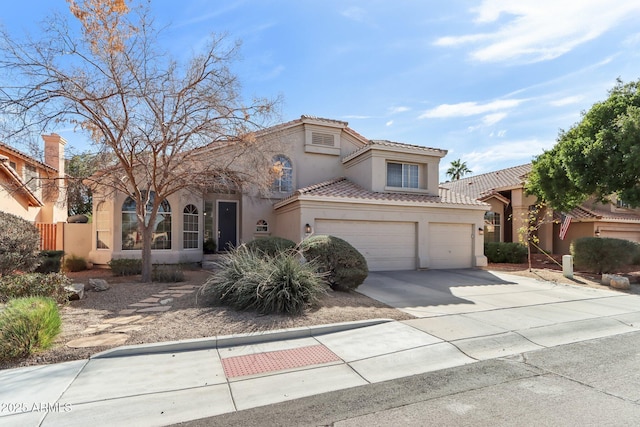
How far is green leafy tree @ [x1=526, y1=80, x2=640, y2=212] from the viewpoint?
512 inches

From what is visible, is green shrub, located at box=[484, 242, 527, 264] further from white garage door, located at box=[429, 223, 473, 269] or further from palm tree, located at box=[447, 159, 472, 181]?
palm tree, located at box=[447, 159, 472, 181]

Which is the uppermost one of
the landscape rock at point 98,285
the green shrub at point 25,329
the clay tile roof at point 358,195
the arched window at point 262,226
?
the clay tile roof at point 358,195

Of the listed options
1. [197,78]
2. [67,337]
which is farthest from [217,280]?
[197,78]

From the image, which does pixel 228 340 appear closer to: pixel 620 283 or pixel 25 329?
pixel 25 329

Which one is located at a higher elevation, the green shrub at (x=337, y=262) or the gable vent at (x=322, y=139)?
the gable vent at (x=322, y=139)

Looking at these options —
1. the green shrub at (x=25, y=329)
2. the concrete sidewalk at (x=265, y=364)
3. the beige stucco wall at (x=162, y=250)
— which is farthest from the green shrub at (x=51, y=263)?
the concrete sidewalk at (x=265, y=364)

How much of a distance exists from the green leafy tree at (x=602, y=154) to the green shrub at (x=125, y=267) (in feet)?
60.0

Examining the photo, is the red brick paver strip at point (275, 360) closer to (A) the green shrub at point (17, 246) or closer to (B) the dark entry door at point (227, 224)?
(A) the green shrub at point (17, 246)

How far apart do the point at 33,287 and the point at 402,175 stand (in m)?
13.7

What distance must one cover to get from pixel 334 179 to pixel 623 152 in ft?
37.7

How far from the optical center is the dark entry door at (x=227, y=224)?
16.0 m

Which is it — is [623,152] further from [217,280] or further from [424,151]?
[217,280]

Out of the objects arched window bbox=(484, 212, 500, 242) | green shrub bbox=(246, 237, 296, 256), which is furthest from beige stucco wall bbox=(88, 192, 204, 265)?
arched window bbox=(484, 212, 500, 242)

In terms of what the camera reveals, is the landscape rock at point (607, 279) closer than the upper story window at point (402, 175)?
Yes
